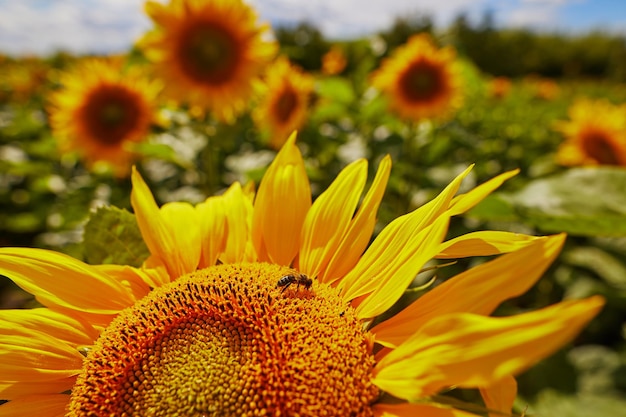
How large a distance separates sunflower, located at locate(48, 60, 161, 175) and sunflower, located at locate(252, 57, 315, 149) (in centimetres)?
84

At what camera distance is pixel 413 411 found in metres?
0.76

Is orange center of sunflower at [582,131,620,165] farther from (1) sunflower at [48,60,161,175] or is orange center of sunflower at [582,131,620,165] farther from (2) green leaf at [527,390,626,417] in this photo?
(1) sunflower at [48,60,161,175]

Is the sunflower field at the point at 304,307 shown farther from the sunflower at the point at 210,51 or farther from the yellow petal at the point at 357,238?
the sunflower at the point at 210,51

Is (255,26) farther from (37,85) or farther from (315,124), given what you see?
(37,85)

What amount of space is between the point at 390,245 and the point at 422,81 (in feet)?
11.6

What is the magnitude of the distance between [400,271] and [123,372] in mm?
494

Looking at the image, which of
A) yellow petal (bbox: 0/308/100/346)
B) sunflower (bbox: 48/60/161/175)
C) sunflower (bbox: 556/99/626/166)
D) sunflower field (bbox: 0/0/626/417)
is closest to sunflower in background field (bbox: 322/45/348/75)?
sunflower (bbox: 556/99/626/166)

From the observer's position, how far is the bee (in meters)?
0.98

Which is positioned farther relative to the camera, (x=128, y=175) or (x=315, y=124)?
(x=128, y=175)

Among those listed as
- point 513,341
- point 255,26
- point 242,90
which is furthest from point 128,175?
point 513,341

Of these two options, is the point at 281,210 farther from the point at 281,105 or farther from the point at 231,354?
the point at 281,105

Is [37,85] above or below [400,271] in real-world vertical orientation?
above

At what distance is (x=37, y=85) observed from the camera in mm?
8688

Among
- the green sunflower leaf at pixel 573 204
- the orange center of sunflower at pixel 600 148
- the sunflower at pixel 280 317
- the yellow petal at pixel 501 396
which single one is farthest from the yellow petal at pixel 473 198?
the orange center of sunflower at pixel 600 148
